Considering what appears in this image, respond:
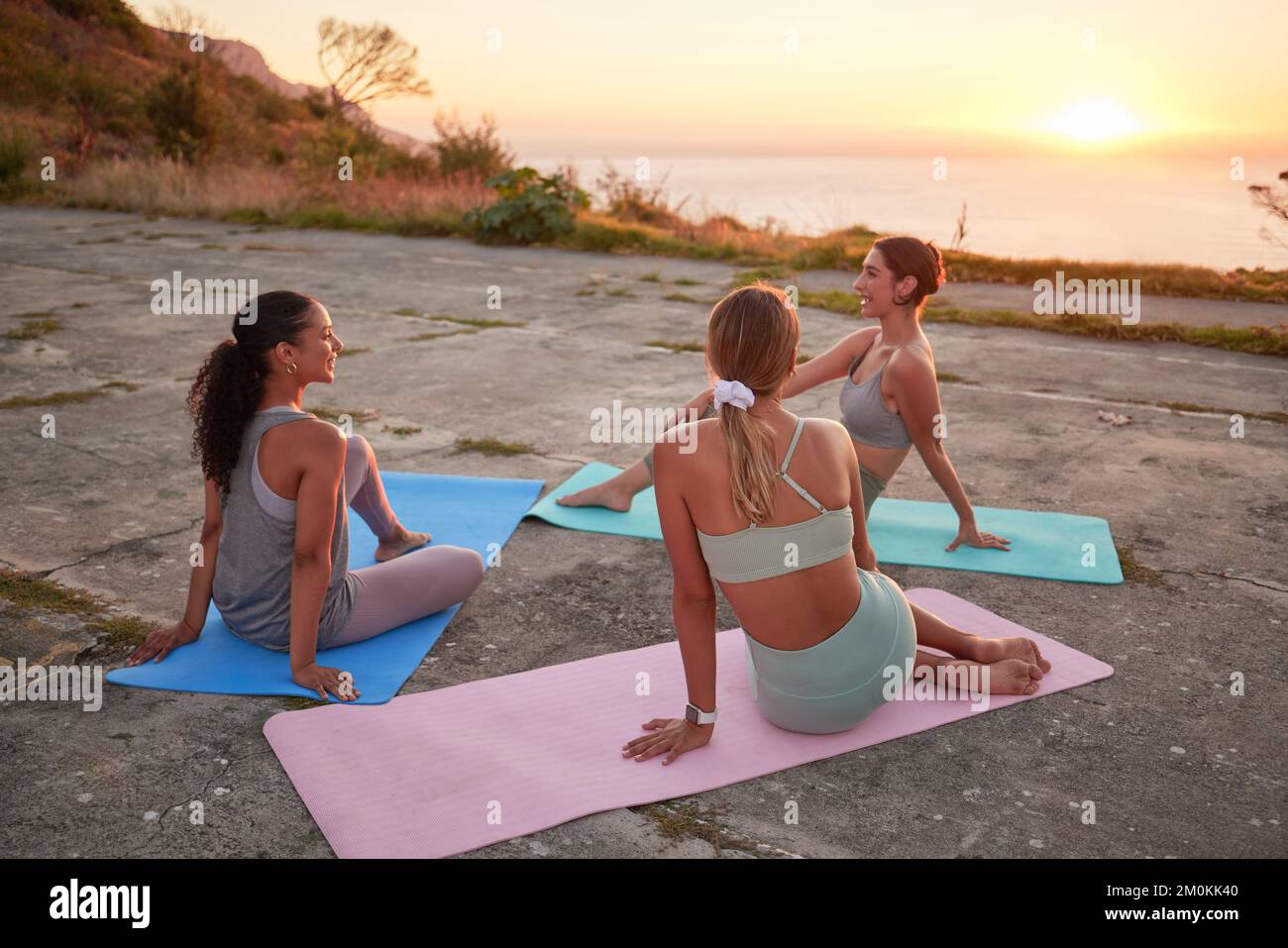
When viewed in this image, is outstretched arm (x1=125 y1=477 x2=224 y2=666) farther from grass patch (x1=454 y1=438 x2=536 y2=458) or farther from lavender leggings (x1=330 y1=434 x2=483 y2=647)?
grass patch (x1=454 y1=438 x2=536 y2=458)

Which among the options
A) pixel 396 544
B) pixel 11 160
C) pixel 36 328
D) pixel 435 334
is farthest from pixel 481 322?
pixel 11 160

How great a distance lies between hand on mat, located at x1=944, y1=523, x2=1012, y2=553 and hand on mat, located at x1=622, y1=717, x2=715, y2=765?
6.15 feet

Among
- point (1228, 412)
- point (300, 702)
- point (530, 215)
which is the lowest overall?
point (300, 702)

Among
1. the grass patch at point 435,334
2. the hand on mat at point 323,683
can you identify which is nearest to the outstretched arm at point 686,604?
the hand on mat at point 323,683

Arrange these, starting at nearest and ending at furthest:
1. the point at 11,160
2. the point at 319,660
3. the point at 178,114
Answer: the point at 319,660, the point at 11,160, the point at 178,114

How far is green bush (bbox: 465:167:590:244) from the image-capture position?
546 inches

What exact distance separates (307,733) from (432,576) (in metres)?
0.84

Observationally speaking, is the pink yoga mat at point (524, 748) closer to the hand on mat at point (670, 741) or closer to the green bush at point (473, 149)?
the hand on mat at point (670, 741)

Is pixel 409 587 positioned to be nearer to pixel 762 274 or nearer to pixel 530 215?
pixel 762 274

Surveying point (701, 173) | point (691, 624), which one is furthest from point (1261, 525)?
point (701, 173)

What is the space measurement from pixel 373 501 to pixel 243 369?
1.04m

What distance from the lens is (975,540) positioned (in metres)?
4.28

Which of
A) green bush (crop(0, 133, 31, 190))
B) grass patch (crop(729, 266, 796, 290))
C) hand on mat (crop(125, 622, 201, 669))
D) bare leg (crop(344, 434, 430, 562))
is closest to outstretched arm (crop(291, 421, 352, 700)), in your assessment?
hand on mat (crop(125, 622, 201, 669))

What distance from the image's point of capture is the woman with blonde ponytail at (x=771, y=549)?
8.32ft
